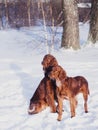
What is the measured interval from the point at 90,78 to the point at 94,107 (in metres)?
2.40

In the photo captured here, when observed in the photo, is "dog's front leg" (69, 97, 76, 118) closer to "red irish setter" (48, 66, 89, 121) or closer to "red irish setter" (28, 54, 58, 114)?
"red irish setter" (48, 66, 89, 121)

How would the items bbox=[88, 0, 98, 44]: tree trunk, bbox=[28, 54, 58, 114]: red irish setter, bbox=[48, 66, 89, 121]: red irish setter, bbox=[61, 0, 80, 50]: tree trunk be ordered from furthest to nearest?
bbox=[88, 0, 98, 44]: tree trunk, bbox=[61, 0, 80, 50]: tree trunk, bbox=[28, 54, 58, 114]: red irish setter, bbox=[48, 66, 89, 121]: red irish setter

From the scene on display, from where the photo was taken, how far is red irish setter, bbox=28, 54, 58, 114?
23.8 feet

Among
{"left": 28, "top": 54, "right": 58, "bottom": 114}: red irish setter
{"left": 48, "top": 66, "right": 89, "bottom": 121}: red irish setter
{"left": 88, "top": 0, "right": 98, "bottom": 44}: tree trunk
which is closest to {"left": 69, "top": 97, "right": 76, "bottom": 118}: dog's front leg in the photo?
{"left": 48, "top": 66, "right": 89, "bottom": 121}: red irish setter

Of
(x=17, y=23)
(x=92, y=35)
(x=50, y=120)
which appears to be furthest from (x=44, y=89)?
(x=17, y=23)

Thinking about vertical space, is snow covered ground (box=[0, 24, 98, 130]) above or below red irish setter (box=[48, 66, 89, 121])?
below

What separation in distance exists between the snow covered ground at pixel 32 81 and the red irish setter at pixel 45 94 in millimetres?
137

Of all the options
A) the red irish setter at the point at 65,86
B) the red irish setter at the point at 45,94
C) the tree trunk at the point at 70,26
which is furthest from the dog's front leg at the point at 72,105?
the tree trunk at the point at 70,26

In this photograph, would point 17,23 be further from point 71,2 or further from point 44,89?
point 44,89

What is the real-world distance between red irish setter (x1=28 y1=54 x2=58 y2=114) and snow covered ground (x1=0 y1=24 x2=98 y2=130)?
137 millimetres

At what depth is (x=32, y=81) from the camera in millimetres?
10047

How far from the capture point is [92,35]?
15938mm

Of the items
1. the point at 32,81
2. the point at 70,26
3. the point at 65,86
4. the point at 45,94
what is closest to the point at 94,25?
the point at 70,26

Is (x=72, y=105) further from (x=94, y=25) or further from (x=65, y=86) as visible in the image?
(x=94, y=25)
